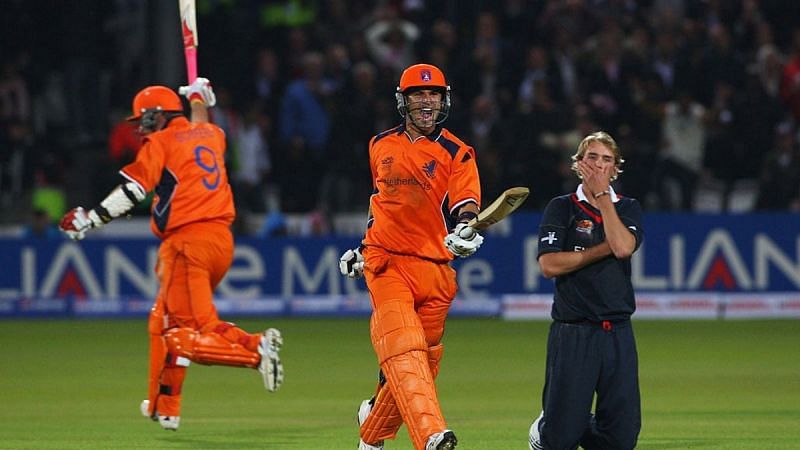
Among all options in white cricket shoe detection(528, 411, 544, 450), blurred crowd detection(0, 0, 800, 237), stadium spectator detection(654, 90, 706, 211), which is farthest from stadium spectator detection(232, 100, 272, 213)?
white cricket shoe detection(528, 411, 544, 450)

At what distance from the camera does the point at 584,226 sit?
24.9ft

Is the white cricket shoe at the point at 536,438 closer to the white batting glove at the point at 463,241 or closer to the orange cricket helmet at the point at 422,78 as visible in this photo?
the white batting glove at the point at 463,241

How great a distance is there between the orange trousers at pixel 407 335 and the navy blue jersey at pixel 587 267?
2.51 ft

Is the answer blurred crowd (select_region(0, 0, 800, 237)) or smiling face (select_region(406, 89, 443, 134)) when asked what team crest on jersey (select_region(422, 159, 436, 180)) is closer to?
smiling face (select_region(406, 89, 443, 134))

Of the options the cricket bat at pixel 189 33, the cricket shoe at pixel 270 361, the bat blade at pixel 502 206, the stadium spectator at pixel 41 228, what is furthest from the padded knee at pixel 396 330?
the stadium spectator at pixel 41 228

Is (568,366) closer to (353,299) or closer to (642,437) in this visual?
(642,437)

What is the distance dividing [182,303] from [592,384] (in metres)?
3.83

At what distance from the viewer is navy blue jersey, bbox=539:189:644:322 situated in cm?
749

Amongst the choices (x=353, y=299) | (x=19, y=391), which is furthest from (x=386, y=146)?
(x=353, y=299)

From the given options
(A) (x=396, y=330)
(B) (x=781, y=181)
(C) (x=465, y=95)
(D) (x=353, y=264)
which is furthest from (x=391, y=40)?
(A) (x=396, y=330)

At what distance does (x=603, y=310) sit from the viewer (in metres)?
7.46

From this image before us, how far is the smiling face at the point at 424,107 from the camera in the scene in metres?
8.20

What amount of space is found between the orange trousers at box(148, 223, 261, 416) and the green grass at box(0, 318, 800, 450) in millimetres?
343

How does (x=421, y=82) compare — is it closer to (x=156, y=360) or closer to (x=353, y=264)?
(x=353, y=264)
